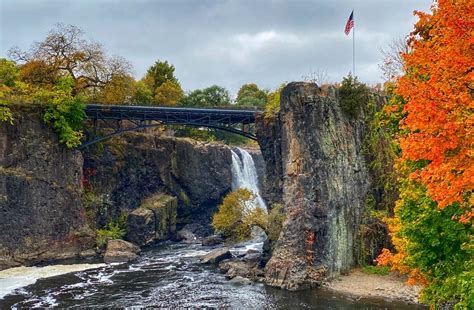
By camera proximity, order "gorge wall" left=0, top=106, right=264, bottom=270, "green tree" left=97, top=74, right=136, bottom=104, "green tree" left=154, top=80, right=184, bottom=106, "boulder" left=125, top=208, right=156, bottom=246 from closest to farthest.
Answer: "gorge wall" left=0, top=106, right=264, bottom=270, "boulder" left=125, top=208, right=156, bottom=246, "green tree" left=97, top=74, right=136, bottom=104, "green tree" left=154, top=80, right=184, bottom=106

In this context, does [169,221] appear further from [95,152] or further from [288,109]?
[288,109]

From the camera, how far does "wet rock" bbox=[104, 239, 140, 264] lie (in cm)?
3350

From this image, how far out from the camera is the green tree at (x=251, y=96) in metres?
73.6

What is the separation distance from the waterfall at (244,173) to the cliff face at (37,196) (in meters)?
17.2

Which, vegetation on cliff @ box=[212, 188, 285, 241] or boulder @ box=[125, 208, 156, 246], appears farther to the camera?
boulder @ box=[125, 208, 156, 246]

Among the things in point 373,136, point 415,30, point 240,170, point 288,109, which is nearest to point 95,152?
point 240,170

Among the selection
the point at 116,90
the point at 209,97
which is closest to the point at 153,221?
the point at 116,90

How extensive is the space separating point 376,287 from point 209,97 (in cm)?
4830

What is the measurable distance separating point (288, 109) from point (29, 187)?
19.4 metres

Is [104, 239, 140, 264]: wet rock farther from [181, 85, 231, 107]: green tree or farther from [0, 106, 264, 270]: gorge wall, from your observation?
[181, 85, 231, 107]: green tree

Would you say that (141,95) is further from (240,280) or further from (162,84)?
(240,280)

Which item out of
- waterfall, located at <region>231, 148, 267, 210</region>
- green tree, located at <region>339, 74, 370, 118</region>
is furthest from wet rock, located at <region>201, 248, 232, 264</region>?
waterfall, located at <region>231, 148, 267, 210</region>

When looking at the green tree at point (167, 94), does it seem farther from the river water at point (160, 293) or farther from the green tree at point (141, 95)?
the river water at point (160, 293)

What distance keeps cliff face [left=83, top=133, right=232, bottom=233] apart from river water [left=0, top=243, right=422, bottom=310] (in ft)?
36.6
